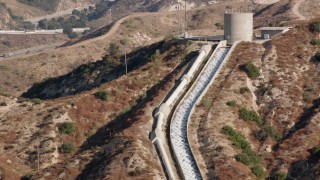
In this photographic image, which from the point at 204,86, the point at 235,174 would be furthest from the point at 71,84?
the point at 235,174

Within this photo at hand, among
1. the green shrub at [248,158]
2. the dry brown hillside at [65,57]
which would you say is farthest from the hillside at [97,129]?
A: the dry brown hillside at [65,57]

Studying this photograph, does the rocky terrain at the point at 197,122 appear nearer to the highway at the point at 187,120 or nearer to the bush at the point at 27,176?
the bush at the point at 27,176

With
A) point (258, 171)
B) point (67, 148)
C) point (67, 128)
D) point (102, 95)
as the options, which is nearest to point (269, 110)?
point (258, 171)

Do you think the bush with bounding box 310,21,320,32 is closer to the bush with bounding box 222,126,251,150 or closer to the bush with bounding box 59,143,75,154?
the bush with bounding box 222,126,251,150

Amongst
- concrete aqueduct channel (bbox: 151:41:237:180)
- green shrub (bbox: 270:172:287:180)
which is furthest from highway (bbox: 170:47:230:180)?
green shrub (bbox: 270:172:287:180)

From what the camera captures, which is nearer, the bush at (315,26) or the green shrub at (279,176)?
the green shrub at (279,176)

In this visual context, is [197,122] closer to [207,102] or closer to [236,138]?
[207,102]
